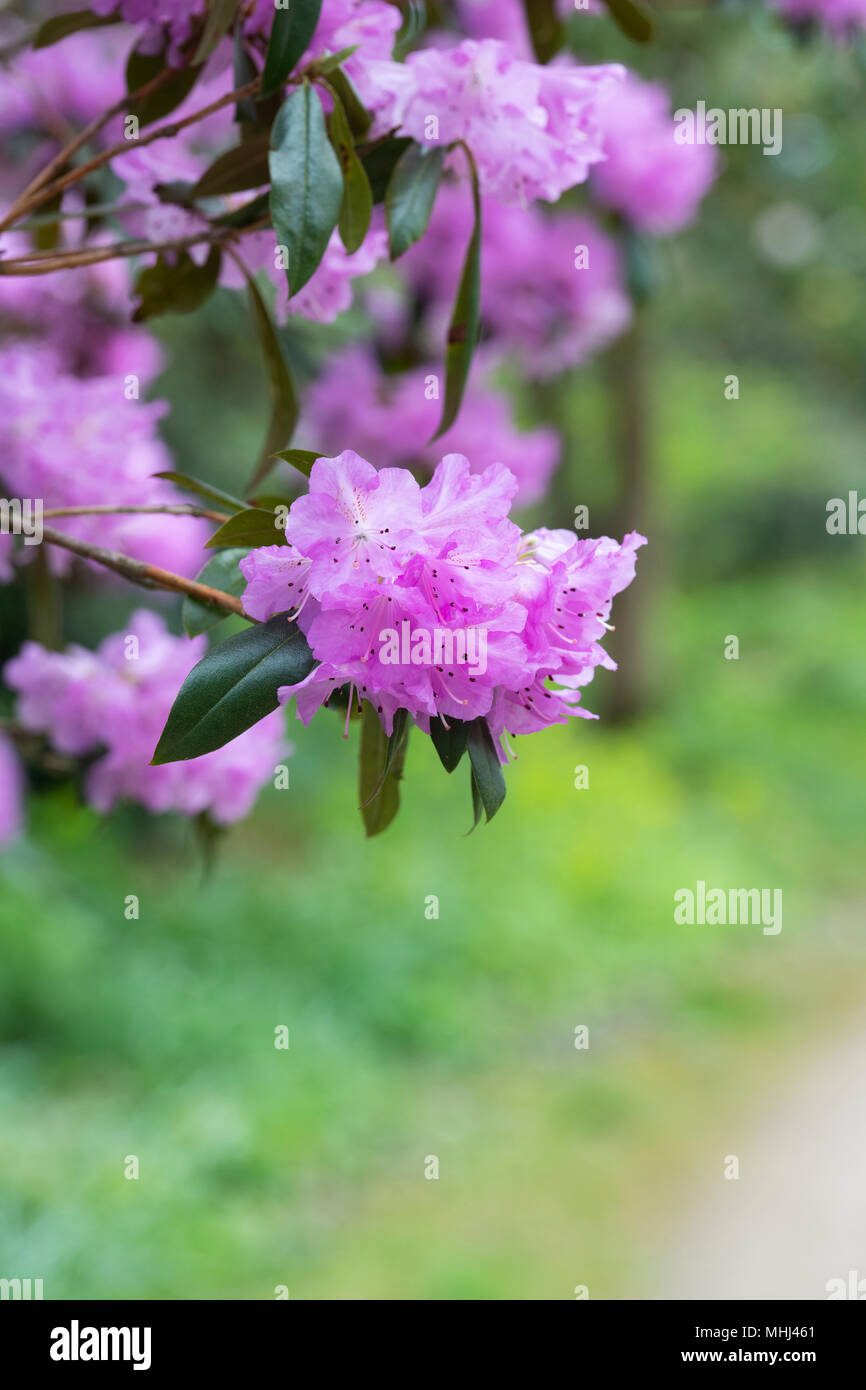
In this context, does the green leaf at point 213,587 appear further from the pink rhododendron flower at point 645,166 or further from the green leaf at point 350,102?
the pink rhododendron flower at point 645,166

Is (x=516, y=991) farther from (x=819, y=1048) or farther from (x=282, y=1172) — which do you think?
(x=282, y=1172)

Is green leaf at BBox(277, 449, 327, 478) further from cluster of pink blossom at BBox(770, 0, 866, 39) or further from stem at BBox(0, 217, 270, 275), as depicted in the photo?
cluster of pink blossom at BBox(770, 0, 866, 39)

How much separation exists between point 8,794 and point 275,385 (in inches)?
74.8

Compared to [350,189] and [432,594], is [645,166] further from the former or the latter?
[432,594]

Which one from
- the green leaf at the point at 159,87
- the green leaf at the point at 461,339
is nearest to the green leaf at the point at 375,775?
the green leaf at the point at 461,339

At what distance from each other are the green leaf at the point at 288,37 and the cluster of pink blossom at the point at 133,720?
59cm

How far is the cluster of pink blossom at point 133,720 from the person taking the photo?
1.32 meters

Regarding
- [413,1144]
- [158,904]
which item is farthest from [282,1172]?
[158,904]

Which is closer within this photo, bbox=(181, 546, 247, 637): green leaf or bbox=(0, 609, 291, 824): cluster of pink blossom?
bbox=(181, 546, 247, 637): green leaf

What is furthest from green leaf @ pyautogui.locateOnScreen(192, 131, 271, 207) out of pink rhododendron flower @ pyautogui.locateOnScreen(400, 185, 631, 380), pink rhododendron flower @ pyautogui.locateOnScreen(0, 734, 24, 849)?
pink rhododendron flower @ pyautogui.locateOnScreen(0, 734, 24, 849)

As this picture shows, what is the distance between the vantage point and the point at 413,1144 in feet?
9.86

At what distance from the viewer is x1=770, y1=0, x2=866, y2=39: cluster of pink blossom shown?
181 cm

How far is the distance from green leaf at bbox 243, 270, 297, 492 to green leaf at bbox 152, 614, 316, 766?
40cm
